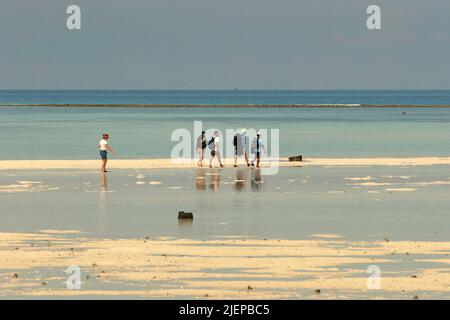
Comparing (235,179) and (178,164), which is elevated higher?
(178,164)

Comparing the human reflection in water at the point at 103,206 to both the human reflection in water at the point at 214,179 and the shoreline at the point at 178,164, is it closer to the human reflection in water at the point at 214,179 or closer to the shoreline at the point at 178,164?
the human reflection in water at the point at 214,179

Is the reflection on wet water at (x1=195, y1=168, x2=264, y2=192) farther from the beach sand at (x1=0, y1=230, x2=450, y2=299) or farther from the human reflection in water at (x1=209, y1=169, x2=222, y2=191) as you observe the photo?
the beach sand at (x1=0, y1=230, x2=450, y2=299)

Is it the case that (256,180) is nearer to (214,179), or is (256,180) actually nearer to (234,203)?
(214,179)

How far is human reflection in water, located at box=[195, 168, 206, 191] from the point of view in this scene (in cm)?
4488

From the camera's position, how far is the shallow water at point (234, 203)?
103 ft

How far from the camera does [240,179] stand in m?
49.2

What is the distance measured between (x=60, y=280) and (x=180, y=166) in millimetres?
35931

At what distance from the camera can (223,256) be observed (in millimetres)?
26156

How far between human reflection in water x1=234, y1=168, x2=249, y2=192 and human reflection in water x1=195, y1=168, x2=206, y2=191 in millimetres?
1289

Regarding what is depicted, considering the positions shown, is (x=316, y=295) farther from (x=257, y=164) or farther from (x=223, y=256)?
(x=257, y=164)

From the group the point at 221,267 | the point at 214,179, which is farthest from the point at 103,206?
the point at 221,267

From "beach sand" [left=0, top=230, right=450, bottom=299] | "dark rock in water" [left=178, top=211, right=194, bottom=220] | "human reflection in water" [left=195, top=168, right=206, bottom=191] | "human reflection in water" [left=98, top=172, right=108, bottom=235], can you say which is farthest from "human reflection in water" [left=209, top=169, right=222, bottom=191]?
"beach sand" [left=0, top=230, right=450, bottom=299]

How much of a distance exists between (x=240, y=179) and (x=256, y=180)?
36.7 inches
